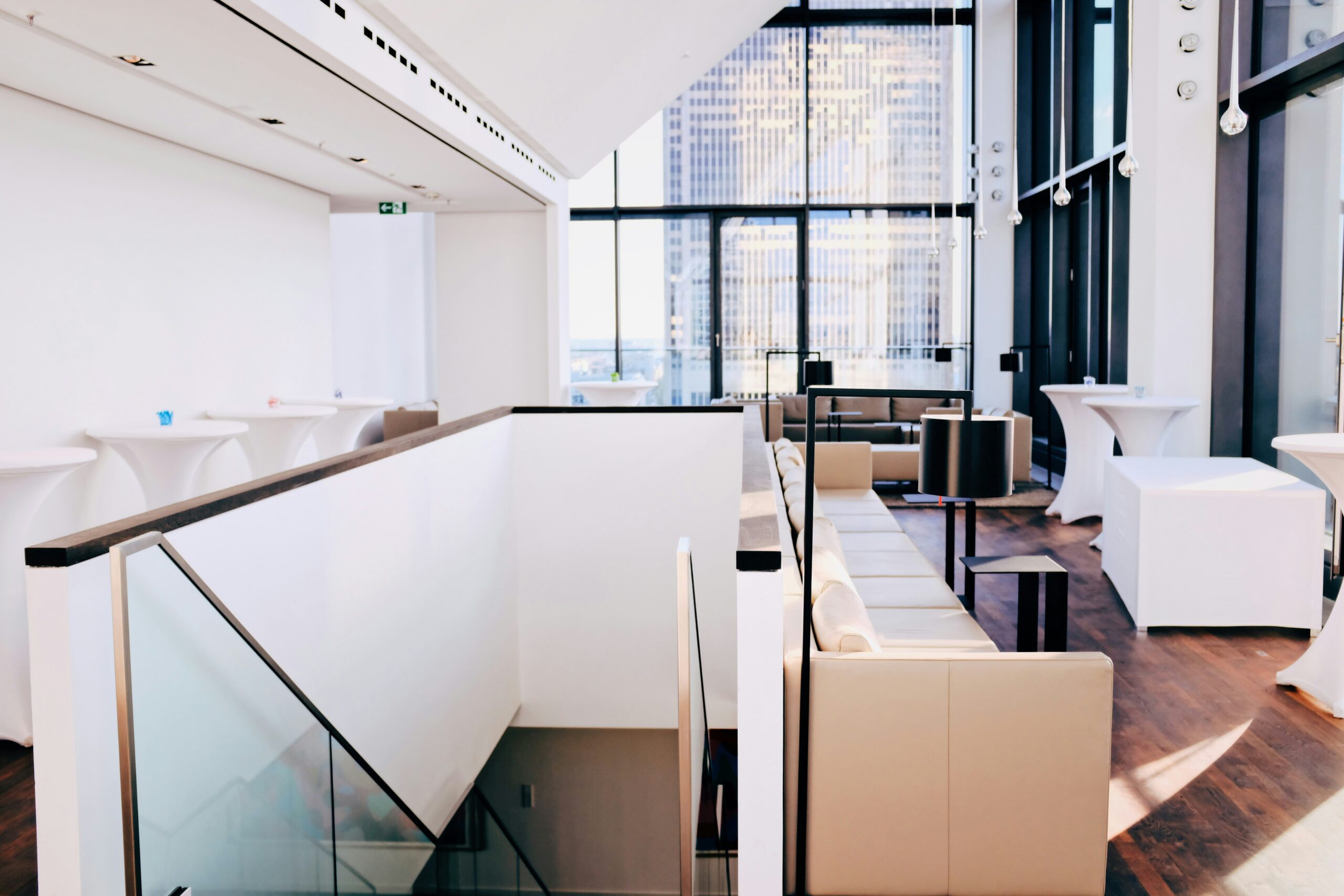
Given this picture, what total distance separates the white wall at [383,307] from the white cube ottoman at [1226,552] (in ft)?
21.3

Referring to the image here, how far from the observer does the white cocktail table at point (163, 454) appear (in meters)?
4.03

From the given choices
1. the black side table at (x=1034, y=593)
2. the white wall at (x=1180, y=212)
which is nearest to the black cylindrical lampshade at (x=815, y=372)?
the black side table at (x=1034, y=593)

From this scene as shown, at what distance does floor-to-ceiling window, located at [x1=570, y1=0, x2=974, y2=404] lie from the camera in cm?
1066

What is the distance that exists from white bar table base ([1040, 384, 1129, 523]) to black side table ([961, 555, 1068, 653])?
12.0 feet

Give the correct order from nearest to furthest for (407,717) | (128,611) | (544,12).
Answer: (128,611) < (407,717) < (544,12)

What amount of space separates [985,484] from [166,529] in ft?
5.71

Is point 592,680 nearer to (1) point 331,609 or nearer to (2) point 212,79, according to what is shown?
(1) point 331,609

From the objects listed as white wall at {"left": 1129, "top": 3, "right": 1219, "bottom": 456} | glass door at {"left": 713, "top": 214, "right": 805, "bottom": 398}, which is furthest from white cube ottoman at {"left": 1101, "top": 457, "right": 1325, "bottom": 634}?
glass door at {"left": 713, "top": 214, "right": 805, "bottom": 398}

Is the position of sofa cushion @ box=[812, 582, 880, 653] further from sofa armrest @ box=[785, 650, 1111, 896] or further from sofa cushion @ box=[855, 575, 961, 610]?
sofa cushion @ box=[855, 575, 961, 610]

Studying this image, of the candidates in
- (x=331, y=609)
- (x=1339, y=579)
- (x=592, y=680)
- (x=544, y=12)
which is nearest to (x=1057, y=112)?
(x=1339, y=579)

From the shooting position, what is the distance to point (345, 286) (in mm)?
8719

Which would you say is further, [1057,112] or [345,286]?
[1057,112]

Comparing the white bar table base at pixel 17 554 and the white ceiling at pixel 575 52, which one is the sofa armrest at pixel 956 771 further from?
the white ceiling at pixel 575 52

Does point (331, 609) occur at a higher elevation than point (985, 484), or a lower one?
lower
